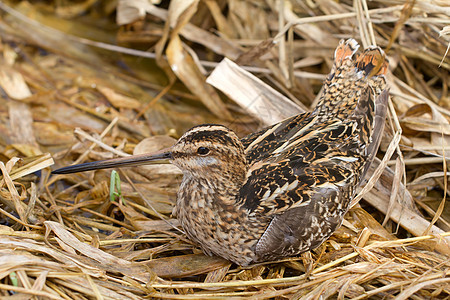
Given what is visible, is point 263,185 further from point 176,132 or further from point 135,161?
point 176,132

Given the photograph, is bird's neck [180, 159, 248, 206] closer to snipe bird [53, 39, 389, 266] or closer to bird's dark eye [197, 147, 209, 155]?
snipe bird [53, 39, 389, 266]

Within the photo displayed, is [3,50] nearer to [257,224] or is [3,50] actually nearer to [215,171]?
[215,171]

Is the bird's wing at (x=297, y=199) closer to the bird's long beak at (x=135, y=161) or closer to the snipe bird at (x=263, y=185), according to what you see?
the snipe bird at (x=263, y=185)

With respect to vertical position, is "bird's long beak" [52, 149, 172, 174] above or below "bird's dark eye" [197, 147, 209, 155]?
below

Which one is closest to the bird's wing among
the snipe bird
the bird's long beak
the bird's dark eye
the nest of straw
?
the snipe bird

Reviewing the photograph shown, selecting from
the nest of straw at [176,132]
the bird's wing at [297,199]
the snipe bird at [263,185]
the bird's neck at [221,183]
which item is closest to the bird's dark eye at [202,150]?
the snipe bird at [263,185]

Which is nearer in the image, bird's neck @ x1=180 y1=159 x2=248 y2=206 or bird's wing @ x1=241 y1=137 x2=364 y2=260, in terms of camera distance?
bird's wing @ x1=241 y1=137 x2=364 y2=260

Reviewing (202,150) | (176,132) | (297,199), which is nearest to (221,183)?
(202,150)
